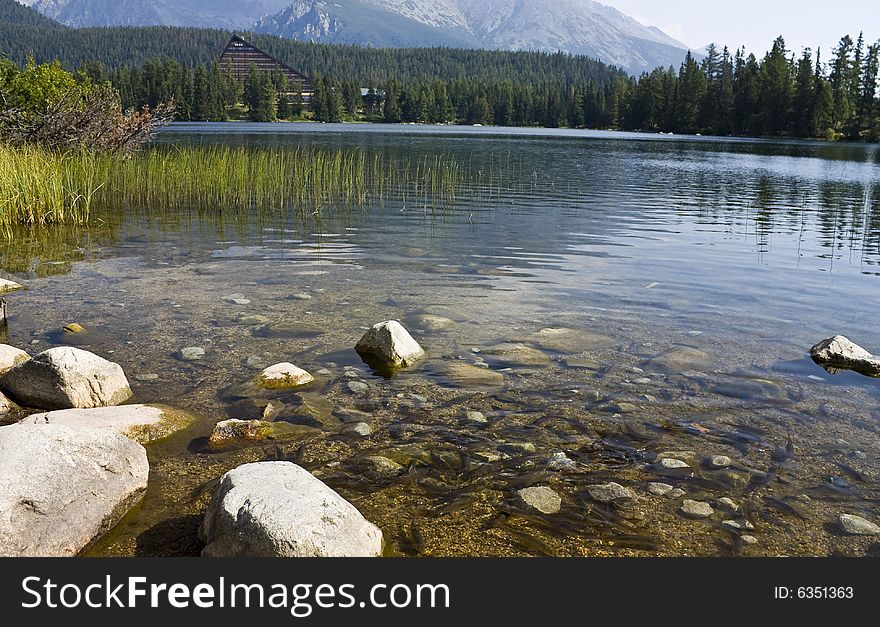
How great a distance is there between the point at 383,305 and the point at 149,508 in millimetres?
6158

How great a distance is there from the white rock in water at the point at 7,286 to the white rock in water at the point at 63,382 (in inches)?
196

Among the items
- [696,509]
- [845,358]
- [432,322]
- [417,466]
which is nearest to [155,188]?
[432,322]

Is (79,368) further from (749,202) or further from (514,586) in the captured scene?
(749,202)

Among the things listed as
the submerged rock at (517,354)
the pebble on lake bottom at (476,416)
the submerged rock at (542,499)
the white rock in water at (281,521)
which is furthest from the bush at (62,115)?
the submerged rock at (542,499)

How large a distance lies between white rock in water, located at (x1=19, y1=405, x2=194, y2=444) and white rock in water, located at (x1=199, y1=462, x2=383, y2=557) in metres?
1.82

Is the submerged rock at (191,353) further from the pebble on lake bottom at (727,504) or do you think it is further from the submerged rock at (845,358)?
the submerged rock at (845,358)

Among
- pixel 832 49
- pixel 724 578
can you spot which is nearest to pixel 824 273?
pixel 724 578

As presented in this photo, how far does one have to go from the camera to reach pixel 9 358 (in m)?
7.14

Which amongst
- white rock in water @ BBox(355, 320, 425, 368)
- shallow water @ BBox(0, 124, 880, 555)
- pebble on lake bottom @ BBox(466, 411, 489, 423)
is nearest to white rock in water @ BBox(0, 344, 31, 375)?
shallow water @ BBox(0, 124, 880, 555)

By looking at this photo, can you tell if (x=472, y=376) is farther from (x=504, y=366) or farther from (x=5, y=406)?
(x=5, y=406)

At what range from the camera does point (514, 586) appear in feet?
12.2

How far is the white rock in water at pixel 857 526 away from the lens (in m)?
Result: 4.70

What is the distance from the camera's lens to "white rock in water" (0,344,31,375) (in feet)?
23.1

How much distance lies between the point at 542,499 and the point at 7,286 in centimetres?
976
